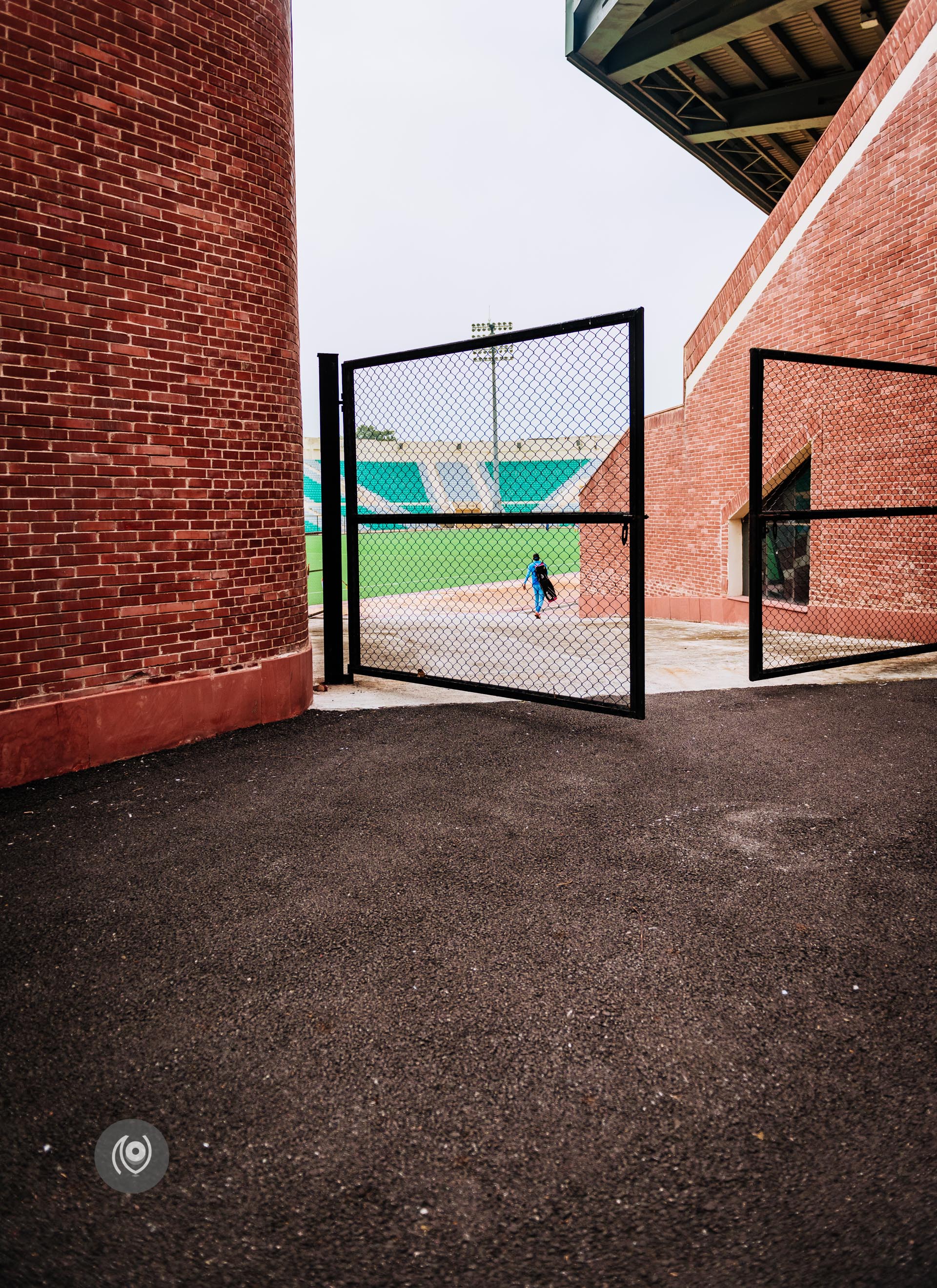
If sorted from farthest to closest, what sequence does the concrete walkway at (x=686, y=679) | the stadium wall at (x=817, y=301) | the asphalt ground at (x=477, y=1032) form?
the stadium wall at (x=817, y=301) → the concrete walkway at (x=686, y=679) → the asphalt ground at (x=477, y=1032)

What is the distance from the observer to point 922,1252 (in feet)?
5.44

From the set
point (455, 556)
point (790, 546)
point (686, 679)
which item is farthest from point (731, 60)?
point (455, 556)

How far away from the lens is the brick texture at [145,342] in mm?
4660

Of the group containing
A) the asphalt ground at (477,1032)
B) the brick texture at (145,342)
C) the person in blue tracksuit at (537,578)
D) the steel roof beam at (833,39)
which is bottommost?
the asphalt ground at (477,1032)

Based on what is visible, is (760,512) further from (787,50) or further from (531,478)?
(531,478)

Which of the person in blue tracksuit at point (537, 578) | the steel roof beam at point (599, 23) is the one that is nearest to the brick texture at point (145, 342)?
the person in blue tracksuit at point (537, 578)

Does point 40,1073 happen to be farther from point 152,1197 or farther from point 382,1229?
point 382,1229

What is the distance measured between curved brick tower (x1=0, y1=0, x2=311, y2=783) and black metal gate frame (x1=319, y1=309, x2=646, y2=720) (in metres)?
0.88

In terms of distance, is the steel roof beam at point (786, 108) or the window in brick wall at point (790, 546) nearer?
the window in brick wall at point (790, 546)

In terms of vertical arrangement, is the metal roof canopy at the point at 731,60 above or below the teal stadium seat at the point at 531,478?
above

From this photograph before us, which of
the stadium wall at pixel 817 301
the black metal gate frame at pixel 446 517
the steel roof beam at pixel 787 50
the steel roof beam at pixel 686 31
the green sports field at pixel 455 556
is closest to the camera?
the black metal gate frame at pixel 446 517

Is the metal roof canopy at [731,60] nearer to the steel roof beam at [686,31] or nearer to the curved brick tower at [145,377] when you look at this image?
the steel roof beam at [686,31]

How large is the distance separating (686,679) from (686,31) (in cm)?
1545

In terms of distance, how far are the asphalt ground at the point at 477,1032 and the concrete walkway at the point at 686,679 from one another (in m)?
2.43
